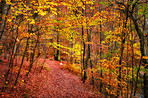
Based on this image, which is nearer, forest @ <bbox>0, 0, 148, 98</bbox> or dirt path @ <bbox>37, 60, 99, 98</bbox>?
forest @ <bbox>0, 0, 148, 98</bbox>

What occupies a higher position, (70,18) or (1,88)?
(70,18)

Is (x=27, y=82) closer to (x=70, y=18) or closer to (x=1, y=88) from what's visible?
(x=1, y=88)

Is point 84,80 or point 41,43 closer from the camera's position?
point 41,43

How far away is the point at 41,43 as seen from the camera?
859cm

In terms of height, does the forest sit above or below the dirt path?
above

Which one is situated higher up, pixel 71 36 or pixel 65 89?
pixel 71 36

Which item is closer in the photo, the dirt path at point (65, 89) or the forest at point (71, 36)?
the forest at point (71, 36)

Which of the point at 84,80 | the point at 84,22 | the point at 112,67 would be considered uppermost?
the point at 84,22

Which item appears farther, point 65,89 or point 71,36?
point 71,36

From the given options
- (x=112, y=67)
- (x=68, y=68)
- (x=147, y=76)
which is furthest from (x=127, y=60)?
(x=68, y=68)

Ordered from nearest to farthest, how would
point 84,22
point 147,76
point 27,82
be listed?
point 147,76, point 27,82, point 84,22

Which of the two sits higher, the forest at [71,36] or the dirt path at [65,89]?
the forest at [71,36]

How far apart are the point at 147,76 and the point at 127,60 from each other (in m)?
1.63

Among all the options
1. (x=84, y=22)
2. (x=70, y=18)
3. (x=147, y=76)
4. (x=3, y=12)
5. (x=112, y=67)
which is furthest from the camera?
(x=70, y=18)
